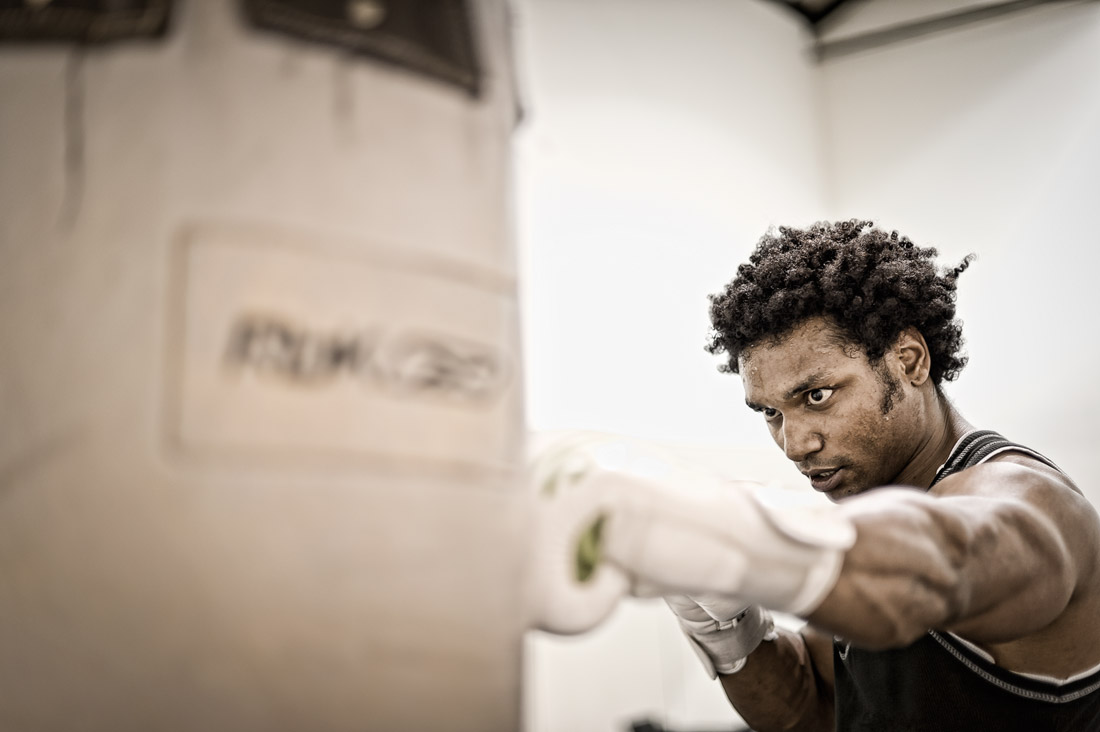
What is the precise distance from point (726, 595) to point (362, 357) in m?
0.38

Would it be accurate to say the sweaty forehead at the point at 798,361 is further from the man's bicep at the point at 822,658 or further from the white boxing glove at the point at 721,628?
the man's bicep at the point at 822,658

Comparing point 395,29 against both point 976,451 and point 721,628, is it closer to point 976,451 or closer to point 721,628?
point 976,451

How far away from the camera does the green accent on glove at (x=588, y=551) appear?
72 cm

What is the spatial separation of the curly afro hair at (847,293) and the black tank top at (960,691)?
0.27 metres

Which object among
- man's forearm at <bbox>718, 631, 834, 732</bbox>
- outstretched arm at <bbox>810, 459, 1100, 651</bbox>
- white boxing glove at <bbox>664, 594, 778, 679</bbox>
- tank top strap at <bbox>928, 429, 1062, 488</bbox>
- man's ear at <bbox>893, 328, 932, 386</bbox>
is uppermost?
man's ear at <bbox>893, 328, 932, 386</bbox>

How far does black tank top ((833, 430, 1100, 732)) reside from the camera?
1.17 meters

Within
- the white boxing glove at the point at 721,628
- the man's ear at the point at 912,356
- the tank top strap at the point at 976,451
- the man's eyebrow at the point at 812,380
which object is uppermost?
the man's ear at the point at 912,356

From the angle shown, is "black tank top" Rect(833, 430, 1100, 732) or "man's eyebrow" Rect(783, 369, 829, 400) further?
A: "man's eyebrow" Rect(783, 369, 829, 400)

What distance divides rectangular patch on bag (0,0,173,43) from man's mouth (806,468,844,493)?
1.20 m

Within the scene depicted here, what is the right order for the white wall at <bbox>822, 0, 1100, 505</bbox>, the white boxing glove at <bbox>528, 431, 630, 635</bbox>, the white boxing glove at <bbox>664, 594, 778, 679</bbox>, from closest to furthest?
the white boxing glove at <bbox>528, 431, 630, 635</bbox>
the white boxing glove at <bbox>664, 594, 778, 679</bbox>
the white wall at <bbox>822, 0, 1100, 505</bbox>

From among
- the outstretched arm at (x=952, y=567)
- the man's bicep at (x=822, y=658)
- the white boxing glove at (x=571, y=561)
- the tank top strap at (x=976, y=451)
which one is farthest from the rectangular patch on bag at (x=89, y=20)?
the man's bicep at (x=822, y=658)

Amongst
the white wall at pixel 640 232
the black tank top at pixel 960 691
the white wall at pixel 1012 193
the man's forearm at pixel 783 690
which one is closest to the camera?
the black tank top at pixel 960 691

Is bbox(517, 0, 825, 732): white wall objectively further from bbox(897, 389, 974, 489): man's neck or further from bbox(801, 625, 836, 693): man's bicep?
bbox(897, 389, 974, 489): man's neck

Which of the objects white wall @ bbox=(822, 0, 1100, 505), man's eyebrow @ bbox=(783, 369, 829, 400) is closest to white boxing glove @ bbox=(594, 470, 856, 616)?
man's eyebrow @ bbox=(783, 369, 829, 400)
